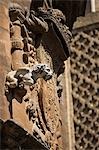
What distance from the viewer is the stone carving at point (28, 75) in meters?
6.44

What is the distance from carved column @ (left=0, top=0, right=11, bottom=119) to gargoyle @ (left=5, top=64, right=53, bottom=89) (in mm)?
84

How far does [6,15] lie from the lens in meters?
7.00

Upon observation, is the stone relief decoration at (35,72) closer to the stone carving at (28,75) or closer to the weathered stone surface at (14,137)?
the stone carving at (28,75)

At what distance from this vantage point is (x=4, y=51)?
6.74 m

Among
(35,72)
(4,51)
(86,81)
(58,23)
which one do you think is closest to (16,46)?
(4,51)

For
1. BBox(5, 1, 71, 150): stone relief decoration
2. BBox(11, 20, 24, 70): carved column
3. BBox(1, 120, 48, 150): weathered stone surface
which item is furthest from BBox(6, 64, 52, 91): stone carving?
BBox(1, 120, 48, 150): weathered stone surface

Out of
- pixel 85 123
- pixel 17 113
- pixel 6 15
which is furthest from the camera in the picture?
pixel 85 123

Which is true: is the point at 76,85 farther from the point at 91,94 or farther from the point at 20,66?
the point at 20,66

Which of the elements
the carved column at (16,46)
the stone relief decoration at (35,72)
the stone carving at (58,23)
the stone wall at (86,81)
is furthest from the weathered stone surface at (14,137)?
the stone wall at (86,81)

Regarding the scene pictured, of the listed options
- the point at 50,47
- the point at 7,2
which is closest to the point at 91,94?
the point at 50,47

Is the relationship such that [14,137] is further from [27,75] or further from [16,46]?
[16,46]

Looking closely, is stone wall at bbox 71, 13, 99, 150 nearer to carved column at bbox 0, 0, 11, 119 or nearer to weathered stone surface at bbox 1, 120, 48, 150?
carved column at bbox 0, 0, 11, 119

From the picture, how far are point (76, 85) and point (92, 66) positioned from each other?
0.44 meters

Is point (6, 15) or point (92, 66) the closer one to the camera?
point (6, 15)
